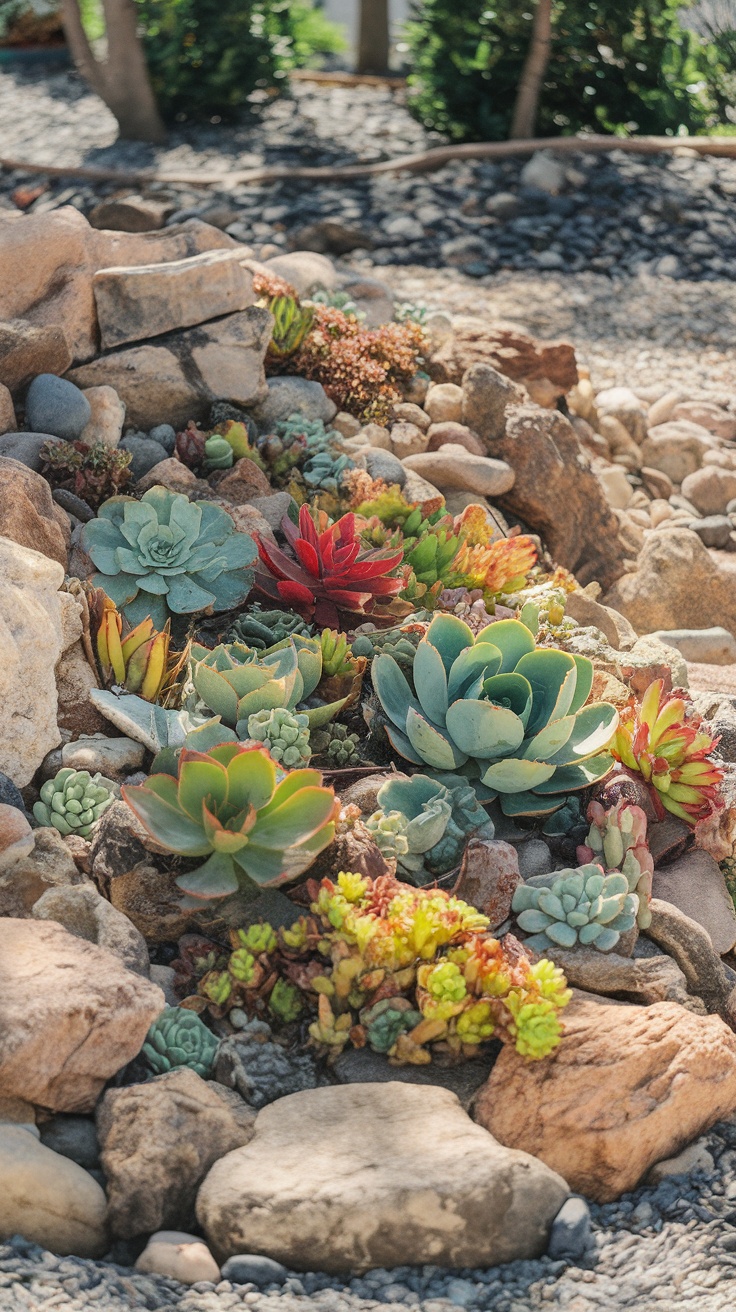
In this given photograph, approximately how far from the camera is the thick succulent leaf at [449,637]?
4.27 meters

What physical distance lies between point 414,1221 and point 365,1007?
2.15 feet

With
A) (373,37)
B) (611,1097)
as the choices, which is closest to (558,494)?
(611,1097)

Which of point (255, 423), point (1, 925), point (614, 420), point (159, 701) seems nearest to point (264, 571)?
point (159, 701)

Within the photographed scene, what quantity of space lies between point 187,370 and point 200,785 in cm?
306

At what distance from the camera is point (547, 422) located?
678cm

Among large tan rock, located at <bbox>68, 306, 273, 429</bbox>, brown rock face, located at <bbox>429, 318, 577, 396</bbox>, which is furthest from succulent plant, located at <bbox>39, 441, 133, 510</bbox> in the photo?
brown rock face, located at <bbox>429, 318, 577, 396</bbox>

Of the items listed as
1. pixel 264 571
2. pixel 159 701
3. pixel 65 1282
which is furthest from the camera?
pixel 264 571

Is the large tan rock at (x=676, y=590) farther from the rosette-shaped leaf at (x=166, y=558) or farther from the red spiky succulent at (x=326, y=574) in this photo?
the rosette-shaped leaf at (x=166, y=558)

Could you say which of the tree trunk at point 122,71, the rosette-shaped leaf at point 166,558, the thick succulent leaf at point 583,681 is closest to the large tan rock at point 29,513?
the rosette-shaped leaf at point 166,558

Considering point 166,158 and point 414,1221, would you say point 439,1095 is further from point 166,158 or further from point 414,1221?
point 166,158

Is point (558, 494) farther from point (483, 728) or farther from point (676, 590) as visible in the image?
point (483, 728)

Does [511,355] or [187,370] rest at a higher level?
[187,370]

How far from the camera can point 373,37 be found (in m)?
16.0

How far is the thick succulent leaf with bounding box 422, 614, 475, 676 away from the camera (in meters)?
4.27
